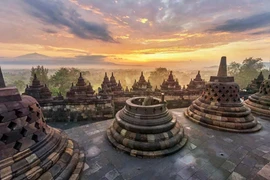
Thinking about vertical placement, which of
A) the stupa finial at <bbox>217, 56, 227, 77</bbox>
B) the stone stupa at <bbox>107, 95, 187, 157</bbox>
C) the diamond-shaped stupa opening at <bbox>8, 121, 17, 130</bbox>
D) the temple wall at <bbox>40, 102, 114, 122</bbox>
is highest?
the stupa finial at <bbox>217, 56, 227, 77</bbox>

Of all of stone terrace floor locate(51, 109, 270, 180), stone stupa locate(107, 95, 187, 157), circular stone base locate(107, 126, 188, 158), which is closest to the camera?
stone terrace floor locate(51, 109, 270, 180)

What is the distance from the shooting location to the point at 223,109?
329 inches

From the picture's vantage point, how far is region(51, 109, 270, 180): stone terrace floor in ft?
15.0

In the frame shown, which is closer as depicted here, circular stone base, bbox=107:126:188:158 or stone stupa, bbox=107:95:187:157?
circular stone base, bbox=107:126:188:158

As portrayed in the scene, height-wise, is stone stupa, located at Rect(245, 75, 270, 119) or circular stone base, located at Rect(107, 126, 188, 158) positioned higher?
stone stupa, located at Rect(245, 75, 270, 119)

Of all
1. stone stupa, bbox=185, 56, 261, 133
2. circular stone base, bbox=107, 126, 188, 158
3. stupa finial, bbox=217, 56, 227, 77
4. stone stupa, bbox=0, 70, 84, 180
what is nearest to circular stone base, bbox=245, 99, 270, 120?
stone stupa, bbox=185, 56, 261, 133

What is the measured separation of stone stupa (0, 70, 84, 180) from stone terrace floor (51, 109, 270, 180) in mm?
903

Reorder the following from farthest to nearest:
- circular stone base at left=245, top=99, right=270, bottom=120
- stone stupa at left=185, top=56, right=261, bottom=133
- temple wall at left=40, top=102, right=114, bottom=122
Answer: temple wall at left=40, top=102, right=114, bottom=122 → circular stone base at left=245, top=99, right=270, bottom=120 → stone stupa at left=185, top=56, right=261, bottom=133

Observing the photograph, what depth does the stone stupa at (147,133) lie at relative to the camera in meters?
5.73

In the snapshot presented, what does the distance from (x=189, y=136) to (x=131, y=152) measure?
3.34m

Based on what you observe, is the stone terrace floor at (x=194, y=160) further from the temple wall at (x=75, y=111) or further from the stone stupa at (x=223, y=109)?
the temple wall at (x=75, y=111)

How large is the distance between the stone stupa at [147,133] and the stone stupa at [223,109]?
270cm

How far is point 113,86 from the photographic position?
2455 centimetres

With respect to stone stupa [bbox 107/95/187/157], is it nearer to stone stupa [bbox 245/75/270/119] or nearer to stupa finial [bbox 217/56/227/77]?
stupa finial [bbox 217/56/227/77]
